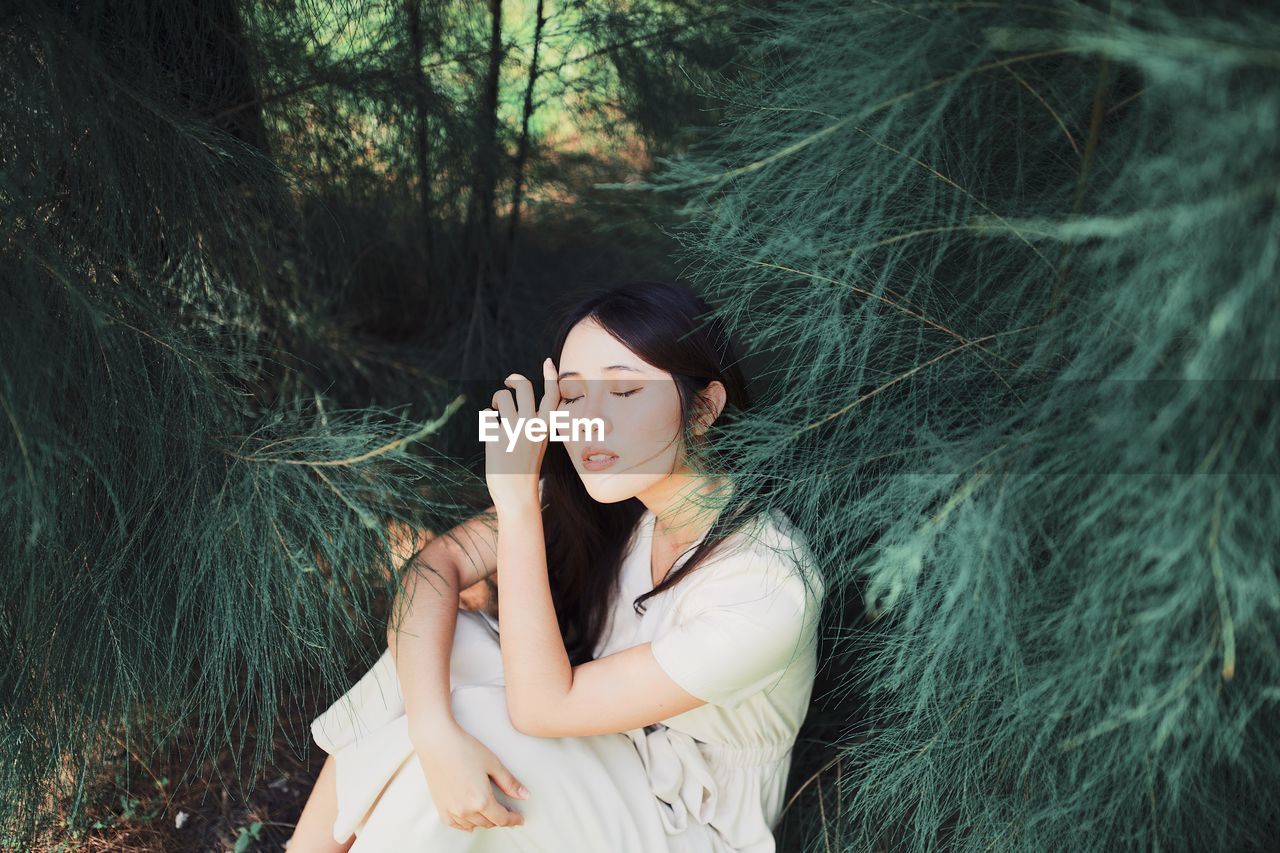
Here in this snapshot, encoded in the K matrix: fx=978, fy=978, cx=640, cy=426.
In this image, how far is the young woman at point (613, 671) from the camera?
0.97 m

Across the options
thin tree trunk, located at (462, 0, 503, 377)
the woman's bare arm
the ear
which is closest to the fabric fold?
the woman's bare arm

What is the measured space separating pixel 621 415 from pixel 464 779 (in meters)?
0.39

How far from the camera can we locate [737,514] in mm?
1004

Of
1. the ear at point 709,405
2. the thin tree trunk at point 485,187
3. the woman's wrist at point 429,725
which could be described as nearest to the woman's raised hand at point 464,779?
the woman's wrist at point 429,725

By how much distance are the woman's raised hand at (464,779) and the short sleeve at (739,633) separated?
0.21m

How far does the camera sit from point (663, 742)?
1.10m

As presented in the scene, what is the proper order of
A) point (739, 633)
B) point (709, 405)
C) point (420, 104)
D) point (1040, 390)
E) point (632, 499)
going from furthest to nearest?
point (420, 104) → point (632, 499) → point (709, 405) → point (739, 633) → point (1040, 390)

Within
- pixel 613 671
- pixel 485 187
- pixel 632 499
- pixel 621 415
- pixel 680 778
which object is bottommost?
pixel 680 778

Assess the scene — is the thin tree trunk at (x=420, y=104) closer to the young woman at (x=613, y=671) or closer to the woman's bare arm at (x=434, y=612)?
the young woman at (x=613, y=671)

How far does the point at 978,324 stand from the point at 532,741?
62 centimetres

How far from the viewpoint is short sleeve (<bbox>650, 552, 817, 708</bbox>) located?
950mm

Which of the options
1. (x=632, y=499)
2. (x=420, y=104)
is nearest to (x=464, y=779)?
(x=632, y=499)

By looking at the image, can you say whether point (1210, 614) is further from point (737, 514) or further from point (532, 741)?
point (532, 741)

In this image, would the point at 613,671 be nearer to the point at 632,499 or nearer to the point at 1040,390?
the point at 632,499
